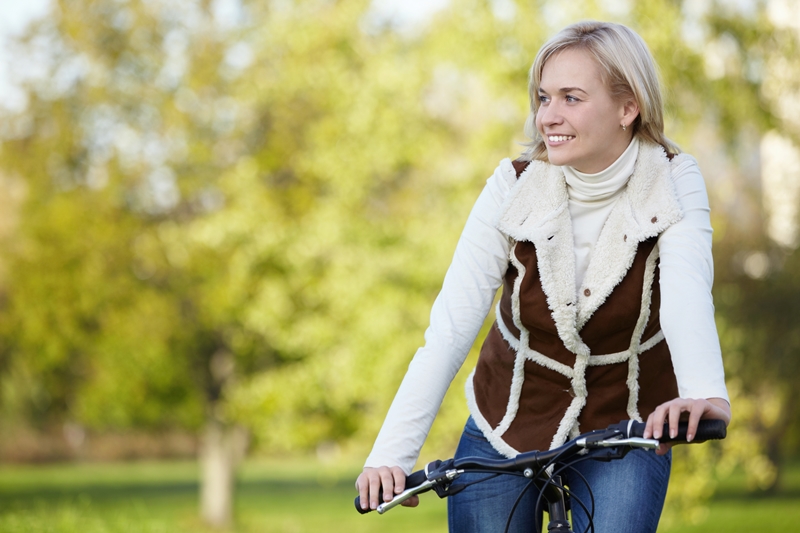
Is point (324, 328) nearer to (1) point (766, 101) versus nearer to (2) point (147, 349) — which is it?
(2) point (147, 349)

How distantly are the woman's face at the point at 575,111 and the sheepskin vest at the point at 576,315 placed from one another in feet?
0.39

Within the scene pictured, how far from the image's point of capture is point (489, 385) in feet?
7.97

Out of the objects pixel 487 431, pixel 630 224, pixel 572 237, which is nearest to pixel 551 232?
pixel 572 237

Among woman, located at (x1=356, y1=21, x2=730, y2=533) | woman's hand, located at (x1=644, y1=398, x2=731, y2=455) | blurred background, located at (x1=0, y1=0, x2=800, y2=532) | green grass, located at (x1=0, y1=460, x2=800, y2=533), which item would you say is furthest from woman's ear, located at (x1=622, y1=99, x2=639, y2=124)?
green grass, located at (x1=0, y1=460, x2=800, y2=533)

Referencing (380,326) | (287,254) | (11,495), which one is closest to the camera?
(380,326)

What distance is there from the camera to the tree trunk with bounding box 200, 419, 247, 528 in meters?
16.7

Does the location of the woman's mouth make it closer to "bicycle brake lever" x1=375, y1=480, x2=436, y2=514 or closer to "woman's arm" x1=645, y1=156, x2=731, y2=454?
"woman's arm" x1=645, y1=156, x2=731, y2=454

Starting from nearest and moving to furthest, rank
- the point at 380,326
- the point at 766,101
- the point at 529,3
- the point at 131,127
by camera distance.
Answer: the point at 529,3 < the point at 380,326 < the point at 766,101 < the point at 131,127

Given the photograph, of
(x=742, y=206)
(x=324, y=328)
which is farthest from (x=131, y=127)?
(x=742, y=206)

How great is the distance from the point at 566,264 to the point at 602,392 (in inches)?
13.2

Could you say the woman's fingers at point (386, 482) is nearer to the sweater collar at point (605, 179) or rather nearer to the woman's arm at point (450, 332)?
the woman's arm at point (450, 332)

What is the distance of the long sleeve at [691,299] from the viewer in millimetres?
1905

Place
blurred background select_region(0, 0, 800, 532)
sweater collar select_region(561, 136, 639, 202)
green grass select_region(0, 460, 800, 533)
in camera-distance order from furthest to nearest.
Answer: green grass select_region(0, 460, 800, 533) → blurred background select_region(0, 0, 800, 532) → sweater collar select_region(561, 136, 639, 202)

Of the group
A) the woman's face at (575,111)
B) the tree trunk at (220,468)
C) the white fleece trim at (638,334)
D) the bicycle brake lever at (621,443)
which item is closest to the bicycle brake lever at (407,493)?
the bicycle brake lever at (621,443)
